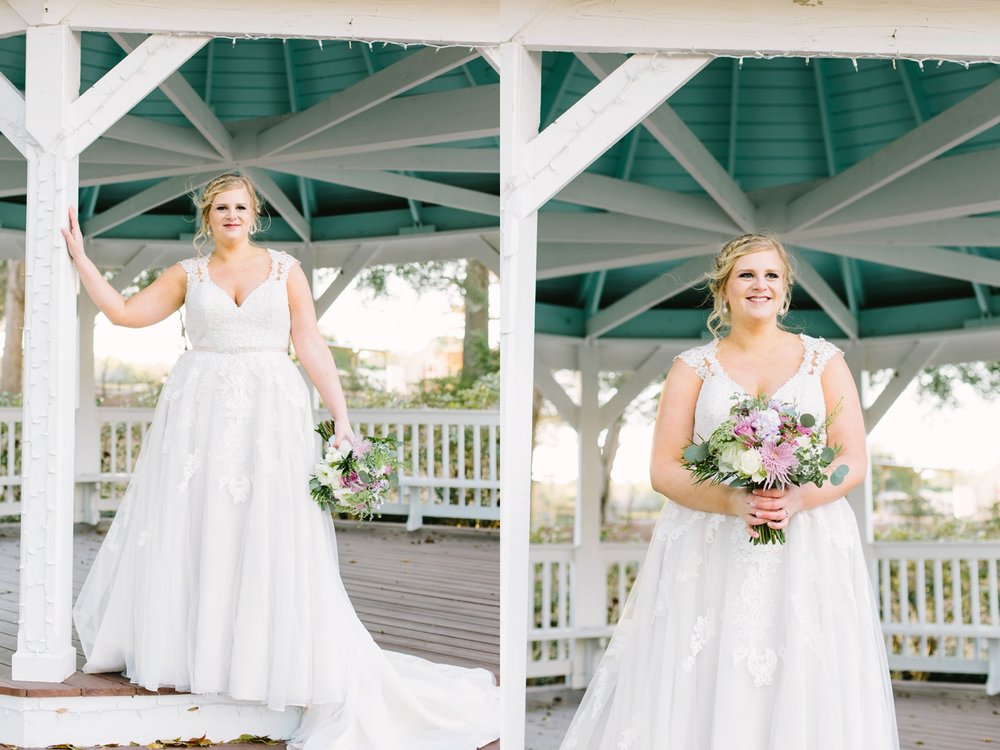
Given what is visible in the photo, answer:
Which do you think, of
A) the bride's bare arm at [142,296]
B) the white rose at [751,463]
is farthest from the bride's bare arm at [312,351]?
the white rose at [751,463]

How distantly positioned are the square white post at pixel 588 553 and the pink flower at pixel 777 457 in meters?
7.49

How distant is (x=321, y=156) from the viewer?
711cm

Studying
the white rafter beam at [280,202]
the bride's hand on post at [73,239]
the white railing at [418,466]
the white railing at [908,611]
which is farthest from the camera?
the white railing at [908,611]

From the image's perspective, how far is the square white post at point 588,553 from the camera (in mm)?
10766

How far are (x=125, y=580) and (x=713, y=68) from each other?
19.1 feet

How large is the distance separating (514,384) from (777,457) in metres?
1.16

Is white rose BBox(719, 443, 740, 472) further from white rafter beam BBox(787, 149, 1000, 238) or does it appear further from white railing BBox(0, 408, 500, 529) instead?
white railing BBox(0, 408, 500, 529)

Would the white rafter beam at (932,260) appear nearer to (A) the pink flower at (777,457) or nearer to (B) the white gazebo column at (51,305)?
(A) the pink flower at (777,457)

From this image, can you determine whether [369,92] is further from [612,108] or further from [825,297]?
[825,297]

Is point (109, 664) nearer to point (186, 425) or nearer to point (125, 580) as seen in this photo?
point (125, 580)

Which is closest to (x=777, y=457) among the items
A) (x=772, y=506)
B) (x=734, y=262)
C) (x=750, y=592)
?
(x=772, y=506)

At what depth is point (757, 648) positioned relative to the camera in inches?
139

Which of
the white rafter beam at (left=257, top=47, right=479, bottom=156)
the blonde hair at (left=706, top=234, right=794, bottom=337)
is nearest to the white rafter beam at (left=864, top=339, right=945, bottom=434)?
the white rafter beam at (left=257, top=47, right=479, bottom=156)

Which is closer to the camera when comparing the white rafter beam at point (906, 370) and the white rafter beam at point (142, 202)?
the white rafter beam at point (142, 202)
